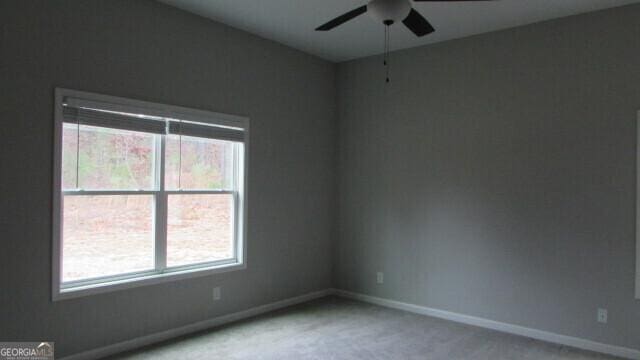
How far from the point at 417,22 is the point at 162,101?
2.23 metres

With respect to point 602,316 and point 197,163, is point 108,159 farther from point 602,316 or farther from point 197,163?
point 602,316

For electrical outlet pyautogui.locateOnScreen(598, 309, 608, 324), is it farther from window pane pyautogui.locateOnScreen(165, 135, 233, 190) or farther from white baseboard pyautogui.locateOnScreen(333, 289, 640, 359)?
window pane pyautogui.locateOnScreen(165, 135, 233, 190)

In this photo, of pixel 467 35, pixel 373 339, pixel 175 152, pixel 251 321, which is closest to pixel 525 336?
pixel 373 339

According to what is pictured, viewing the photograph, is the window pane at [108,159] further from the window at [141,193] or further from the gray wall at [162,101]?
the gray wall at [162,101]

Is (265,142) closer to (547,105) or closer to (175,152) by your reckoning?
(175,152)

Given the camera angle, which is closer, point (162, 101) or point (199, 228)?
point (162, 101)

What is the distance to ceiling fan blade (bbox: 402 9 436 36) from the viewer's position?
269 centimetres

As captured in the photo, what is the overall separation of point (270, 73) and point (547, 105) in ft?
8.95

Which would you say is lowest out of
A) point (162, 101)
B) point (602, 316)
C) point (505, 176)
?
point (602, 316)

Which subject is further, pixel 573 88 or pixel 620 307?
pixel 573 88

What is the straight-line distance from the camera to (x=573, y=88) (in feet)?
12.9

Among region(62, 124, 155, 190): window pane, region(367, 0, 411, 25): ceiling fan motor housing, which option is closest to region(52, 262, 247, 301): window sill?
region(62, 124, 155, 190): window pane

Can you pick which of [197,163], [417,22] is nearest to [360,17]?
[417,22]

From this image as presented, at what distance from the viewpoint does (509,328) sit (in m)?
4.21
